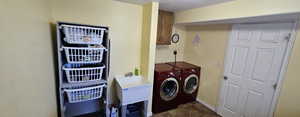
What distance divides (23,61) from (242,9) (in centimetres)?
238

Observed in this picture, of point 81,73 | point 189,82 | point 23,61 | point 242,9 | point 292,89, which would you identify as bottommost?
point 189,82

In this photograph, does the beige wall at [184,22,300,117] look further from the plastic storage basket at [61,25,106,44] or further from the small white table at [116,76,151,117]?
the plastic storage basket at [61,25,106,44]

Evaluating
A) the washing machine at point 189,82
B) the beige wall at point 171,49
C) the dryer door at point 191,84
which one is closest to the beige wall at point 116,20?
the beige wall at point 171,49

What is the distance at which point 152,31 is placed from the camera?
2.07 m

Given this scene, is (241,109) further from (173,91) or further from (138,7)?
(138,7)

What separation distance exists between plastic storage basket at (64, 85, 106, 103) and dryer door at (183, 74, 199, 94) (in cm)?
181

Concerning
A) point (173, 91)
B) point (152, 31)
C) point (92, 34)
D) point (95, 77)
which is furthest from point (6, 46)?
point (173, 91)

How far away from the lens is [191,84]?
9.38 feet

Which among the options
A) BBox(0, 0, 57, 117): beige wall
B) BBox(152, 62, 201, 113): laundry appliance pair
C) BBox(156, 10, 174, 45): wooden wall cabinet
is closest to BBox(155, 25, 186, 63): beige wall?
BBox(156, 10, 174, 45): wooden wall cabinet

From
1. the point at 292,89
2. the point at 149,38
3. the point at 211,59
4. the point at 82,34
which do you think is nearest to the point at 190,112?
the point at 211,59

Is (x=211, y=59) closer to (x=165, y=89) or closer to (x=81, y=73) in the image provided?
(x=165, y=89)

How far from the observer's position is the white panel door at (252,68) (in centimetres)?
177

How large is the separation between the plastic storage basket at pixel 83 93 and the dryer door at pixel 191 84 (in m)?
1.81

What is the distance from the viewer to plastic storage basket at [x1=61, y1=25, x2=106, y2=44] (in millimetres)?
1367
